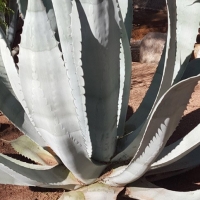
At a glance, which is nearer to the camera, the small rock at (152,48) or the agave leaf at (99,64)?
the agave leaf at (99,64)

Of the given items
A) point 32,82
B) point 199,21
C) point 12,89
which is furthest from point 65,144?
point 199,21

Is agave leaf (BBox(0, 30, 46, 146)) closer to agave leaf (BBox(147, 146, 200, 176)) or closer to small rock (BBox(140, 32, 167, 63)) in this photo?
agave leaf (BBox(147, 146, 200, 176))

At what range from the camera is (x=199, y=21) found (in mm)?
1785

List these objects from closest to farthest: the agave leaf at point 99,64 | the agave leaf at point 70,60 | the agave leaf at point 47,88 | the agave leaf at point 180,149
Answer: the agave leaf at point 47,88
the agave leaf at point 99,64
the agave leaf at point 180,149
the agave leaf at point 70,60

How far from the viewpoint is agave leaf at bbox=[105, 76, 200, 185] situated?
1460mm

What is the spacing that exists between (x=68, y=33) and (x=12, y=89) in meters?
0.37

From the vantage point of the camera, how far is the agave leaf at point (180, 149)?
1.66 metres

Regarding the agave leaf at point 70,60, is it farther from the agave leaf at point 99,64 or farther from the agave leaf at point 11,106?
the agave leaf at point 11,106

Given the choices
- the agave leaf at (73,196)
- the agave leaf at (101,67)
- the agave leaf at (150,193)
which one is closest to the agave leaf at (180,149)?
the agave leaf at (150,193)

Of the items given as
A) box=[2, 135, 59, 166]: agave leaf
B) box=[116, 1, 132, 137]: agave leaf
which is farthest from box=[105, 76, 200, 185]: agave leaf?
box=[2, 135, 59, 166]: agave leaf

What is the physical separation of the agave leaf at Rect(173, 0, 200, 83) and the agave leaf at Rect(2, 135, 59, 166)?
2.49ft

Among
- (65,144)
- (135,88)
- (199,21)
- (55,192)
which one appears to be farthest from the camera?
(135,88)

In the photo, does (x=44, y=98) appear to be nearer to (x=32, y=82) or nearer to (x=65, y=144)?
(x=32, y=82)

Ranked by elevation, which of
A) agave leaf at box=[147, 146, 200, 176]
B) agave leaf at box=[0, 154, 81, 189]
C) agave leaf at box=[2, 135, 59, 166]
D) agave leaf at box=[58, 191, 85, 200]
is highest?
agave leaf at box=[0, 154, 81, 189]
